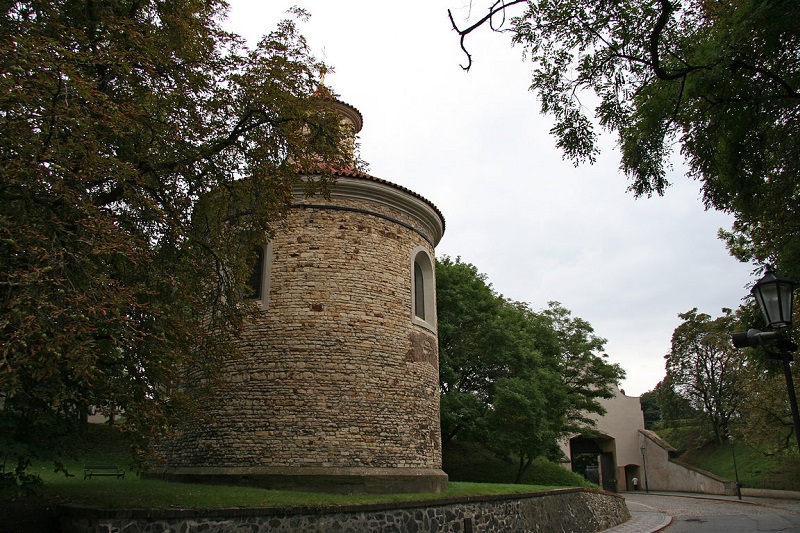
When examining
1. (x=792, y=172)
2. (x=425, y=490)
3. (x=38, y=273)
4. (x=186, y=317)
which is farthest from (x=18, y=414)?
(x=792, y=172)

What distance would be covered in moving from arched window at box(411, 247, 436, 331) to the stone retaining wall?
455 centimetres

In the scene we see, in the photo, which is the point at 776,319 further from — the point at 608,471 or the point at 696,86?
the point at 608,471

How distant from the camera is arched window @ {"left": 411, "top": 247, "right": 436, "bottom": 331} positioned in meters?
14.8

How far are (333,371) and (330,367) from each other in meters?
0.11

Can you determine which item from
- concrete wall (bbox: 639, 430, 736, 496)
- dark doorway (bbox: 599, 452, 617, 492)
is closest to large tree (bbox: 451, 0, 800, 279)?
concrete wall (bbox: 639, 430, 736, 496)

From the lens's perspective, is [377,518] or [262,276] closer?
[377,518]

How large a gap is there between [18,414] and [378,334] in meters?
6.87

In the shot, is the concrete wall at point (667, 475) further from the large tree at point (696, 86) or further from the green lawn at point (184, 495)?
the large tree at point (696, 86)

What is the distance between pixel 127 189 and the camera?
7.45 meters

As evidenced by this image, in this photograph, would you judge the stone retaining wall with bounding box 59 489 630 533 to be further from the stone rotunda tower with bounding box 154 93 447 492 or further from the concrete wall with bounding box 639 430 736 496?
the concrete wall with bounding box 639 430 736 496

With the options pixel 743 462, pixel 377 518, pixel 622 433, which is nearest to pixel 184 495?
pixel 377 518

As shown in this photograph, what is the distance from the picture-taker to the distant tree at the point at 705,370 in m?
38.0

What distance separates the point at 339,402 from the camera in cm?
1212

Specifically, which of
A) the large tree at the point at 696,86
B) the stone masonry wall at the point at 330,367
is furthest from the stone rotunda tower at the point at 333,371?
the large tree at the point at 696,86
